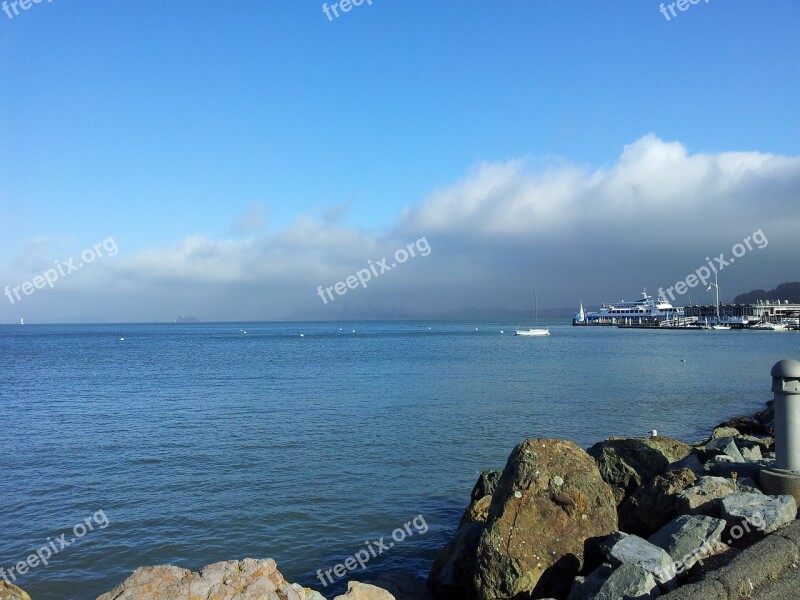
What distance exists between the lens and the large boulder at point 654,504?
872cm

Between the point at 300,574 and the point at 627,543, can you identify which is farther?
the point at 300,574

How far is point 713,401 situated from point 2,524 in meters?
30.2

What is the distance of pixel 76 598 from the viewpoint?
936 centimetres

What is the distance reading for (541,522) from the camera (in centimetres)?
771

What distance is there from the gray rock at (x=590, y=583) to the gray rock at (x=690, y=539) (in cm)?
76

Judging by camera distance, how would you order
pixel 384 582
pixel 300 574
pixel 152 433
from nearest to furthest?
pixel 384 582, pixel 300 574, pixel 152 433

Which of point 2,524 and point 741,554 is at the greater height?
Answer: point 741,554

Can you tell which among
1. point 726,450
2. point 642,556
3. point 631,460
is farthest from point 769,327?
point 642,556

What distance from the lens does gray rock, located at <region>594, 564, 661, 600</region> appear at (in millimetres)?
5957

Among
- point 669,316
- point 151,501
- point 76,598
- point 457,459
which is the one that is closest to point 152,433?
point 151,501

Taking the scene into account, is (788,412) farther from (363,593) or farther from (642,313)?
(642,313)

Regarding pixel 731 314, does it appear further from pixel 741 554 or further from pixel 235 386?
pixel 741 554

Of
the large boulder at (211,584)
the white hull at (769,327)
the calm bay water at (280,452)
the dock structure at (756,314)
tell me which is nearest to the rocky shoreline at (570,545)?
the large boulder at (211,584)

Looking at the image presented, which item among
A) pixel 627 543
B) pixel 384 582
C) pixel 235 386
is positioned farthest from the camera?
pixel 235 386
